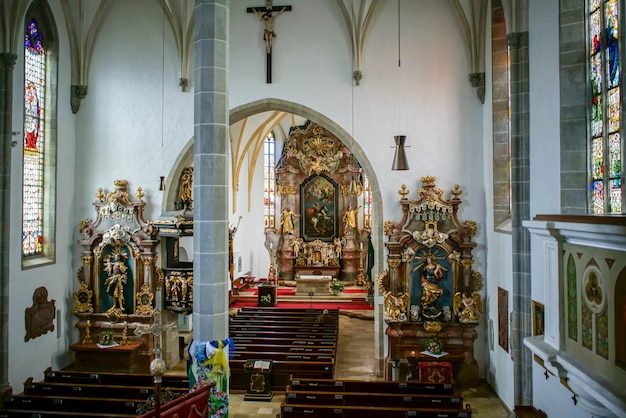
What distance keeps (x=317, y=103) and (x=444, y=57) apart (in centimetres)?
374

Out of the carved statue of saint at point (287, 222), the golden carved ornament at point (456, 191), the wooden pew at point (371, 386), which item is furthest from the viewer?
the carved statue of saint at point (287, 222)

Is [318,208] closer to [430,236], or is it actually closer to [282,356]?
[430,236]

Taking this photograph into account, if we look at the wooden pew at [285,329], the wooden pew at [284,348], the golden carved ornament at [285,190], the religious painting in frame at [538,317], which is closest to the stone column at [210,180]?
the wooden pew at [284,348]

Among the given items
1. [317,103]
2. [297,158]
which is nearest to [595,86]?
[317,103]

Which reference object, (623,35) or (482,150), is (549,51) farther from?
(482,150)

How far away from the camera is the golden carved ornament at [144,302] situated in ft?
49.0

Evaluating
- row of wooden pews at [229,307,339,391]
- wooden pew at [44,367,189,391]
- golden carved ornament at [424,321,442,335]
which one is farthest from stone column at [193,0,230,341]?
golden carved ornament at [424,321,442,335]

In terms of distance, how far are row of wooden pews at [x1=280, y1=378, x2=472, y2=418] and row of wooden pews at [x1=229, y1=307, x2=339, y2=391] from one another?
2.00 metres

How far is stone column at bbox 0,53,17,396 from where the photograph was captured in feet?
39.5

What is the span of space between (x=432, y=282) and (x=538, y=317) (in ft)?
14.3

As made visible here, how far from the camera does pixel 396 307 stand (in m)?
13.9

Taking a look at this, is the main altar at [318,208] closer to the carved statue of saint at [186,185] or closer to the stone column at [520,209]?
the carved statue of saint at [186,185]

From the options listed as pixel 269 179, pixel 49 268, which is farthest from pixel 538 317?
pixel 269 179

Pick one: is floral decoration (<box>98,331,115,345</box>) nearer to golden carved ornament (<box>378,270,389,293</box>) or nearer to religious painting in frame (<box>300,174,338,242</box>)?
golden carved ornament (<box>378,270,389,293</box>)
